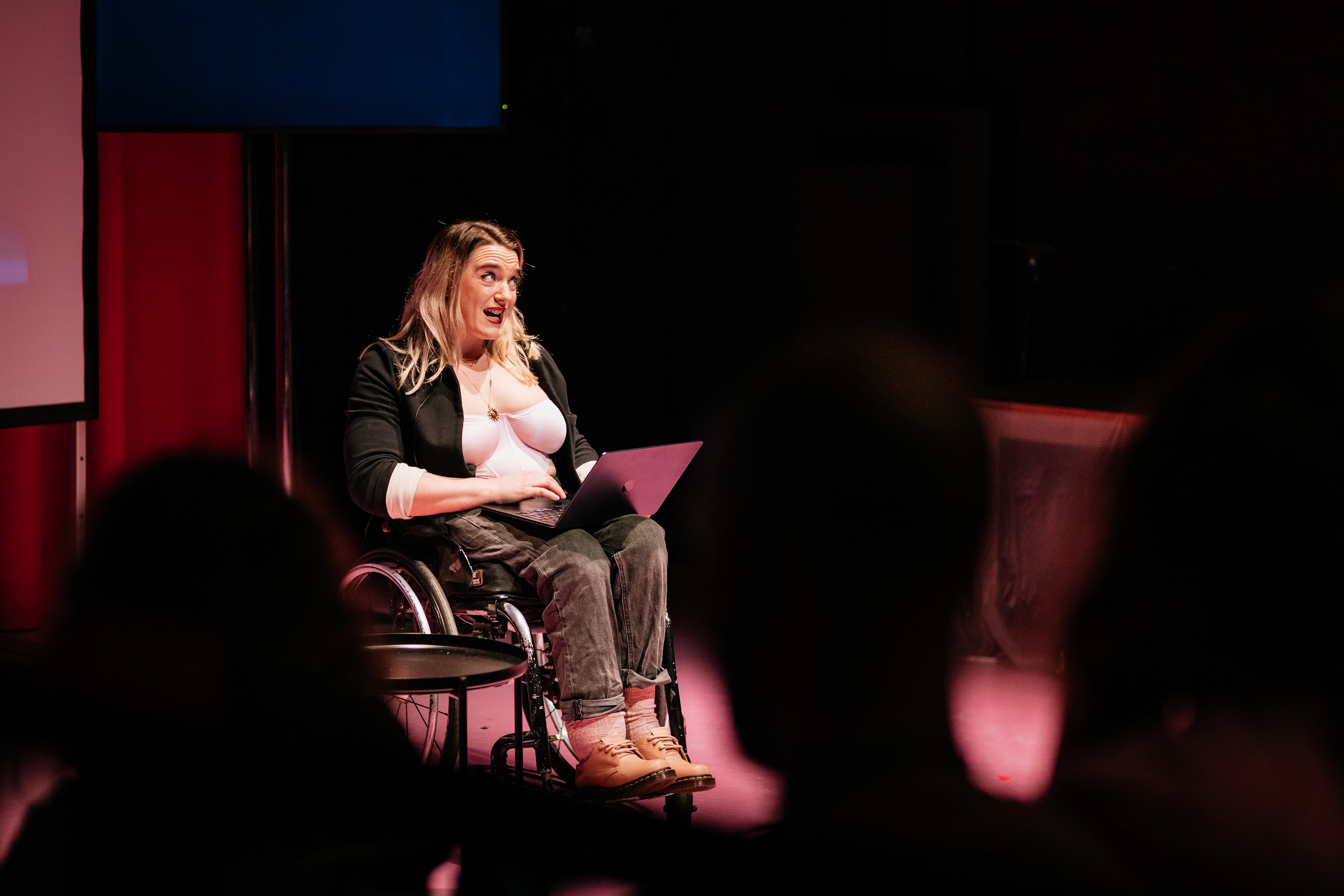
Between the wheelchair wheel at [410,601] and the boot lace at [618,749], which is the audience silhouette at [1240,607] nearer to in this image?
the wheelchair wheel at [410,601]

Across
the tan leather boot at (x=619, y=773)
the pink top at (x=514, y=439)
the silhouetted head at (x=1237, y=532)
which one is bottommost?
the tan leather boot at (x=619, y=773)

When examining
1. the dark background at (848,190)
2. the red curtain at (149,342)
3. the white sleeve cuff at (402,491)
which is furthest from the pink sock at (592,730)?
the dark background at (848,190)

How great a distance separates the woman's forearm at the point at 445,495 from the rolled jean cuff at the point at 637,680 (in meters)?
0.41

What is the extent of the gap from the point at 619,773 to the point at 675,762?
115mm

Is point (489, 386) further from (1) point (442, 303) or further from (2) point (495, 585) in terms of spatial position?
(2) point (495, 585)

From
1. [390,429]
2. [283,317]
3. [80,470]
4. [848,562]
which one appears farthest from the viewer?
[80,470]

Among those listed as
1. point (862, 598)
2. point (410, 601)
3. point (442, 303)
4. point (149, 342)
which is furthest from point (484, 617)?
point (862, 598)

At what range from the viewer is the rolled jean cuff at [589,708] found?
8.18 feet

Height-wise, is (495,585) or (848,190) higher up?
(848,190)

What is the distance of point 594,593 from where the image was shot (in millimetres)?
2508

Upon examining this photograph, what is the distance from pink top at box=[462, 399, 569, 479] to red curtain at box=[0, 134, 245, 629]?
46.1 inches

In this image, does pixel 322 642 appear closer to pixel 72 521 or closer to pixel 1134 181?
pixel 72 521

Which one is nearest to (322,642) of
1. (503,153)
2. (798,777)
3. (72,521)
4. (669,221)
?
(798,777)

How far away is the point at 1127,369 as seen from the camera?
4578 mm
